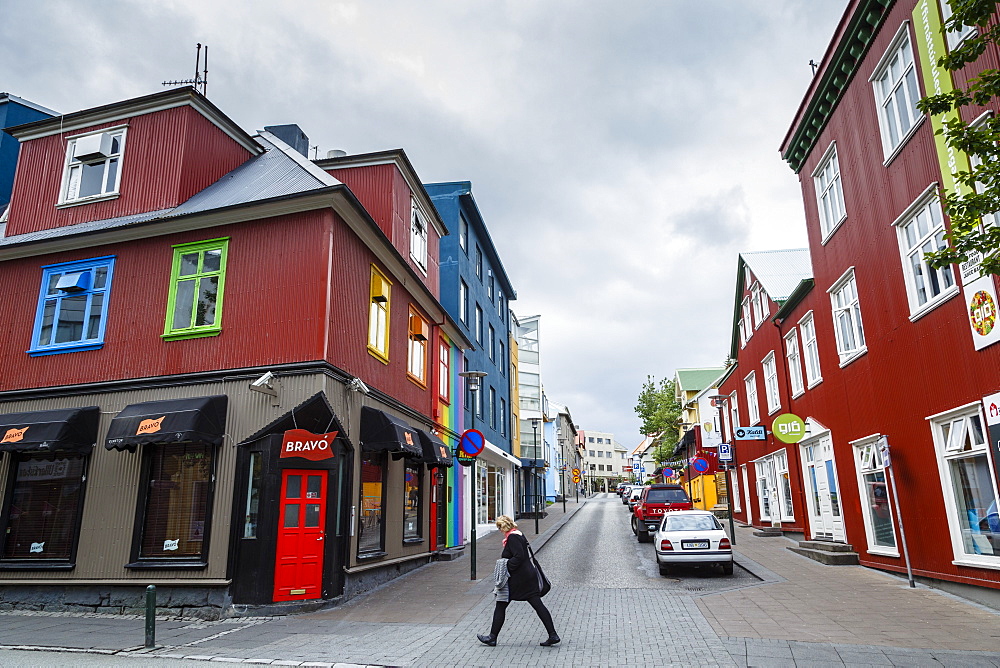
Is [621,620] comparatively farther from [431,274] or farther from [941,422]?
[431,274]

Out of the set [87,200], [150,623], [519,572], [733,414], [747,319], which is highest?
[747,319]

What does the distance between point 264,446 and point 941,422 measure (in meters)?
11.9

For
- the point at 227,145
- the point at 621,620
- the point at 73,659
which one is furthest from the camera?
the point at 227,145

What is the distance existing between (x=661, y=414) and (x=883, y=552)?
3696cm

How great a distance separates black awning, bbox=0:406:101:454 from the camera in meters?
12.4

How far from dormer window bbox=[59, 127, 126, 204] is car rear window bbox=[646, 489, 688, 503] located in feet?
63.1

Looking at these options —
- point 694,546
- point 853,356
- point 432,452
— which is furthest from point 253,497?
point 853,356

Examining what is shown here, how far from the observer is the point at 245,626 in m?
10.4

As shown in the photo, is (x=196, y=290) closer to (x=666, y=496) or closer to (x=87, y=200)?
(x=87, y=200)

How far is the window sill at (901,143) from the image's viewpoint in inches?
458

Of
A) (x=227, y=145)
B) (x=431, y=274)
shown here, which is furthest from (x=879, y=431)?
(x=227, y=145)

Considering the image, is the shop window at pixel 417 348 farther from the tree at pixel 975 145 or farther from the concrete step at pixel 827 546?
the tree at pixel 975 145

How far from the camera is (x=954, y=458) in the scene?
36.7ft

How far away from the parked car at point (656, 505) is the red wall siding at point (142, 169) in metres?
17.4
